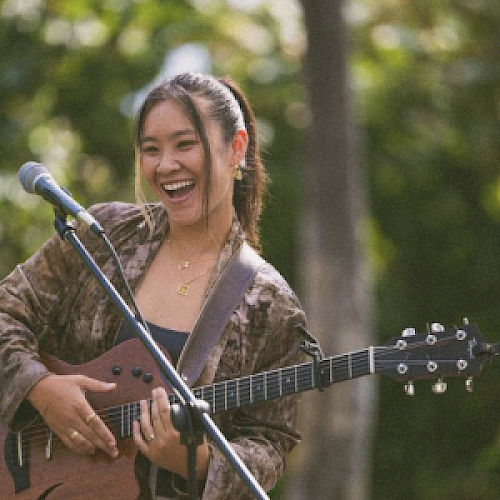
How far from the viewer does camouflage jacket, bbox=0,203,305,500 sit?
175 inches

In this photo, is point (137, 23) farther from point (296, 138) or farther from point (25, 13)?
point (296, 138)

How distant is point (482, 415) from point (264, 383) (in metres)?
8.95

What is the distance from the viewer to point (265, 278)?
456 centimetres

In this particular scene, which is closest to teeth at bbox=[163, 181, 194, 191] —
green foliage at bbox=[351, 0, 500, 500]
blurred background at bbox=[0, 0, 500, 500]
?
blurred background at bbox=[0, 0, 500, 500]

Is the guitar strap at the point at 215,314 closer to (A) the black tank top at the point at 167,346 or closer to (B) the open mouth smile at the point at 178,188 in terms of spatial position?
(A) the black tank top at the point at 167,346

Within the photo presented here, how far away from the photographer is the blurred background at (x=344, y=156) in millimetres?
10188

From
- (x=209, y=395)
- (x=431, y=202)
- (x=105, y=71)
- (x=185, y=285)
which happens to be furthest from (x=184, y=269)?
(x=431, y=202)

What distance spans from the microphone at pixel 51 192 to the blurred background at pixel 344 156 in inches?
211

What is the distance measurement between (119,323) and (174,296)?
18 centimetres

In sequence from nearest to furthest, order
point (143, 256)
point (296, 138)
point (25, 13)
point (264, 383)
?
1. point (264, 383)
2. point (143, 256)
3. point (25, 13)
4. point (296, 138)

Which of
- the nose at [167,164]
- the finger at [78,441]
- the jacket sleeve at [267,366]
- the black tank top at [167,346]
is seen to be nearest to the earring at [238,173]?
the nose at [167,164]

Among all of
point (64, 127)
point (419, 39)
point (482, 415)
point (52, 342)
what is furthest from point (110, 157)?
point (52, 342)

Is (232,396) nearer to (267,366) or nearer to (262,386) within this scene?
(262,386)

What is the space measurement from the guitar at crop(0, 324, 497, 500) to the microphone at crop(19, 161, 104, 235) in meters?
0.49
